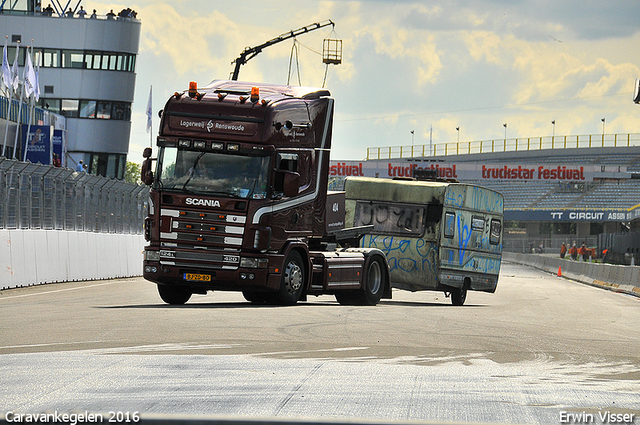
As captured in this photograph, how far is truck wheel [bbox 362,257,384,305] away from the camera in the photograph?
60.8ft

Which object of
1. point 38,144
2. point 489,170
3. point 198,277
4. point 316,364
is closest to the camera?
point 316,364

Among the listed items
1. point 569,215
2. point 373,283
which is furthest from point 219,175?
point 569,215

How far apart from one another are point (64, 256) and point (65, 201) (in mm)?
1626

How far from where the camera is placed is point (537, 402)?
6754 mm

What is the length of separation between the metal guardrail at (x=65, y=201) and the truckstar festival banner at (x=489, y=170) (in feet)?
205

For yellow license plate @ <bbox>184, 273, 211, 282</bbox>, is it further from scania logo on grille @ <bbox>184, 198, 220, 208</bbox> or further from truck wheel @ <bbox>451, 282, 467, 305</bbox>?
truck wheel @ <bbox>451, 282, 467, 305</bbox>

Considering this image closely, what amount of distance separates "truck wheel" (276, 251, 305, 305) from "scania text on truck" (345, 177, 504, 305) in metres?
5.17

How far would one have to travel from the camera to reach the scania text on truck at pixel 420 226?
69.2ft

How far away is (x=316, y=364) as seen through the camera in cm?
854

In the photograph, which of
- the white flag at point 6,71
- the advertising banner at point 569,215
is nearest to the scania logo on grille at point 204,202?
the white flag at point 6,71

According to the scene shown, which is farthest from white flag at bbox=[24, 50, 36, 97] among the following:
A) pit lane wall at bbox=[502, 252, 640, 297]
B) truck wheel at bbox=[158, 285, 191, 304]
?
truck wheel at bbox=[158, 285, 191, 304]

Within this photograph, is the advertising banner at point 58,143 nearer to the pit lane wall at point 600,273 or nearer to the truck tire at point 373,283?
the pit lane wall at point 600,273

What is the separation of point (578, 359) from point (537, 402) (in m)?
3.22

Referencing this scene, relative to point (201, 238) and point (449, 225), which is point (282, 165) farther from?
point (449, 225)
